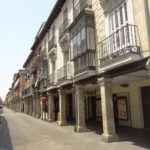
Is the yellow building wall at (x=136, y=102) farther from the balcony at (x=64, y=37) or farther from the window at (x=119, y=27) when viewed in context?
the balcony at (x=64, y=37)

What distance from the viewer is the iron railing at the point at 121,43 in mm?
8298

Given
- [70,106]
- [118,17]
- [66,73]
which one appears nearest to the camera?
[118,17]

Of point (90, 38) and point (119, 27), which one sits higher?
point (90, 38)

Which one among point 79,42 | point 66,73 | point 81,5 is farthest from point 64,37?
point 79,42

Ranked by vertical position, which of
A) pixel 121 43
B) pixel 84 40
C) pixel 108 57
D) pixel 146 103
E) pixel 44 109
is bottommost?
pixel 44 109

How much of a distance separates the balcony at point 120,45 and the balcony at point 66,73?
4857mm

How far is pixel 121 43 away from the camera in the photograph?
9.04 meters

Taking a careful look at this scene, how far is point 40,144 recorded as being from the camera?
1033 centimetres

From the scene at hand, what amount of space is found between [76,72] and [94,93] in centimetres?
810

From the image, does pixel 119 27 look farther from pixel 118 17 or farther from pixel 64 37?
pixel 64 37

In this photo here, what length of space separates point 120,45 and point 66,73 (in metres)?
7.73

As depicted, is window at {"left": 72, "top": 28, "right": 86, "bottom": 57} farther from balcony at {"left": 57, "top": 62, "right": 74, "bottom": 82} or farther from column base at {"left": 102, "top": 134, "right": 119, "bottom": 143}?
column base at {"left": 102, "top": 134, "right": 119, "bottom": 143}

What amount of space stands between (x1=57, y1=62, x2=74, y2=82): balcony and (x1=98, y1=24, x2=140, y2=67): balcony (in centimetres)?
486

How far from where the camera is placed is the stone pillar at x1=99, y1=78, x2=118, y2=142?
9.95m
